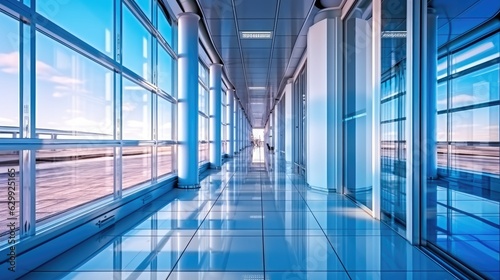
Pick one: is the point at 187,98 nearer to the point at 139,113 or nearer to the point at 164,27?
the point at 139,113

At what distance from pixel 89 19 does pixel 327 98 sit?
13.6 ft

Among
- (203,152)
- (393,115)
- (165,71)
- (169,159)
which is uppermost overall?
(165,71)

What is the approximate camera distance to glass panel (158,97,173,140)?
20.2ft

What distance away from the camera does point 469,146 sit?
19.1 feet

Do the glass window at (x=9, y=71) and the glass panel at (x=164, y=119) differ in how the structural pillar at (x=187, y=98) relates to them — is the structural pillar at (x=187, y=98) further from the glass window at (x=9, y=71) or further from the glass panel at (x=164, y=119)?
the glass window at (x=9, y=71)

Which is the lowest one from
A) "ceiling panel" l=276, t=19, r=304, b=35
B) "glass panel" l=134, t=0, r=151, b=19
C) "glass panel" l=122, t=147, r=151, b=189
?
"glass panel" l=122, t=147, r=151, b=189

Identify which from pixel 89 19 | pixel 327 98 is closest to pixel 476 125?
pixel 327 98

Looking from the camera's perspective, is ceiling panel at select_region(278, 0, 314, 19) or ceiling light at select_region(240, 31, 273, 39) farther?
ceiling light at select_region(240, 31, 273, 39)

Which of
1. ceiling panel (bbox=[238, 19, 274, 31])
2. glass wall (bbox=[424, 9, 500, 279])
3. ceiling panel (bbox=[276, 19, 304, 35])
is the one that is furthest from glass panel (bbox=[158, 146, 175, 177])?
glass wall (bbox=[424, 9, 500, 279])

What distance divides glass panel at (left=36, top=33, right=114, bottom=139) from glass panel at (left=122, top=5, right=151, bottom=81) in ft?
2.14

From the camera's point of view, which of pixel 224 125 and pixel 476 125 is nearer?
pixel 476 125

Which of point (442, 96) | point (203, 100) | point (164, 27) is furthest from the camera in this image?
point (203, 100)

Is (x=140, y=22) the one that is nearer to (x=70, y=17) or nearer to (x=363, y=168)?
(x=70, y=17)

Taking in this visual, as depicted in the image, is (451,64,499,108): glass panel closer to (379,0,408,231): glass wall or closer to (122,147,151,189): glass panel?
(379,0,408,231): glass wall
